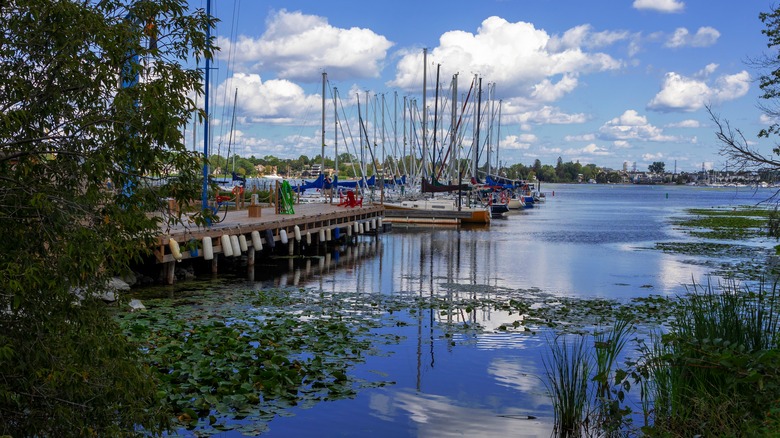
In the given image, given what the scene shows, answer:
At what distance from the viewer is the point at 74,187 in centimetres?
639

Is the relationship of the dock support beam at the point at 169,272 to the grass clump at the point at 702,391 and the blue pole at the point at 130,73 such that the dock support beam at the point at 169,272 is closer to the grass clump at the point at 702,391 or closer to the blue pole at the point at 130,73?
the grass clump at the point at 702,391

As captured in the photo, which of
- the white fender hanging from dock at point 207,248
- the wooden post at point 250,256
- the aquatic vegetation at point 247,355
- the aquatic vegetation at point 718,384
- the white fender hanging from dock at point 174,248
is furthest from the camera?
the wooden post at point 250,256

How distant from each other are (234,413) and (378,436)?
1902 millimetres

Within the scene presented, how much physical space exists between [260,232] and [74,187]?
23436 mm

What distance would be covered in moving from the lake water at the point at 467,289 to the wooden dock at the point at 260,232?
1177mm

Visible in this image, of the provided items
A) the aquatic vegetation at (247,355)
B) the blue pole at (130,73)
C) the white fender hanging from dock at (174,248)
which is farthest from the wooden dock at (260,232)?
the blue pole at (130,73)

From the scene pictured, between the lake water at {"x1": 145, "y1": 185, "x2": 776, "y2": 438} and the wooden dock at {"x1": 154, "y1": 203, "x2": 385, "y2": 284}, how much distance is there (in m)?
1.18

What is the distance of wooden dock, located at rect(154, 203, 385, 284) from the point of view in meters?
22.7

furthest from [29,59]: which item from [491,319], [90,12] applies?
[491,319]

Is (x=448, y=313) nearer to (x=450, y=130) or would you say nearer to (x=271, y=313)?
(x=271, y=313)

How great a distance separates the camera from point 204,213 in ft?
23.8

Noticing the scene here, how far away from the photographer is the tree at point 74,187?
19.8 ft

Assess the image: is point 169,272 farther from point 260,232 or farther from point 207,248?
point 260,232

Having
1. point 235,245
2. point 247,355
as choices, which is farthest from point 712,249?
point 247,355
